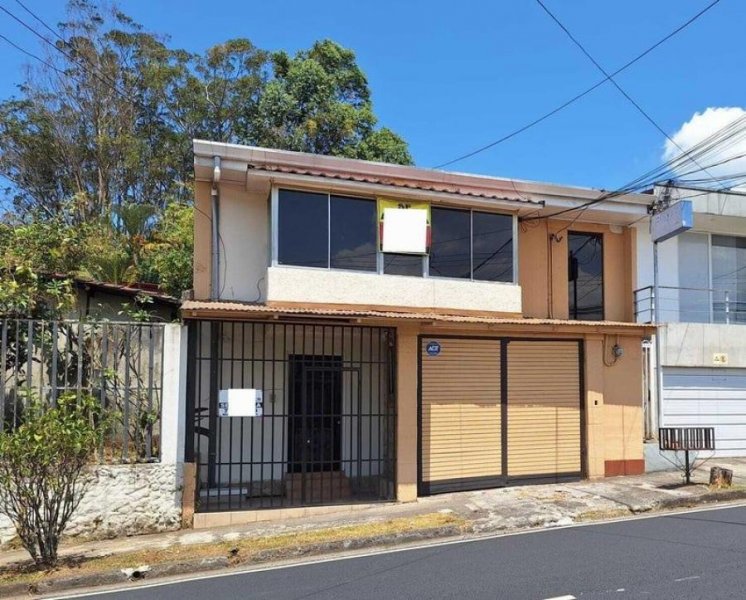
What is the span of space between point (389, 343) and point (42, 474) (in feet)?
17.5

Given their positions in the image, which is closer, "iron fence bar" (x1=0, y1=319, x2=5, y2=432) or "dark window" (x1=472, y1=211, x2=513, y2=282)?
"iron fence bar" (x1=0, y1=319, x2=5, y2=432)

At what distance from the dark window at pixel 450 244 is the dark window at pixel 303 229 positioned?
6.51ft

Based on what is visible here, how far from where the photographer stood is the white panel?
10.3m

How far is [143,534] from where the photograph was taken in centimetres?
816

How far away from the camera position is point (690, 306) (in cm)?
1462

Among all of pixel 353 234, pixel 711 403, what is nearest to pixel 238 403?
pixel 353 234

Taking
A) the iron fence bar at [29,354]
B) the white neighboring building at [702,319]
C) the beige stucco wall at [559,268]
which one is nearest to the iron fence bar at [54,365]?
the iron fence bar at [29,354]

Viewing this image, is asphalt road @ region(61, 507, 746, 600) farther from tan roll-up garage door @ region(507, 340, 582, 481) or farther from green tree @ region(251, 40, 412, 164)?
green tree @ region(251, 40, 412, 164)

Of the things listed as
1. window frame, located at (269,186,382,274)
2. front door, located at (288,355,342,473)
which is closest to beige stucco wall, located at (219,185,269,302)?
window frame, located at (269,186,382,274)

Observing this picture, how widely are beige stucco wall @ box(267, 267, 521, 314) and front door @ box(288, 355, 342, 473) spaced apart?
113cm

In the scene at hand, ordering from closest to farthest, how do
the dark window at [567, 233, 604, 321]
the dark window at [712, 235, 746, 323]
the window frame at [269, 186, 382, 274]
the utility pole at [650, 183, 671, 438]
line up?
the window frame at [269, 186, 382, 274], the utility pole at [650, 183, 671, 438], the dark window at [567, 233, 604, 321], the dark window at [712, 235, 746, 323]

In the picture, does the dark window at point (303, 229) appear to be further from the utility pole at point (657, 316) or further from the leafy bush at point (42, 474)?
the utility pole at point (657, 316)

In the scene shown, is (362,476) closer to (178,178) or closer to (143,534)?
(143,534)

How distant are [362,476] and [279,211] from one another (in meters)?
4.78
